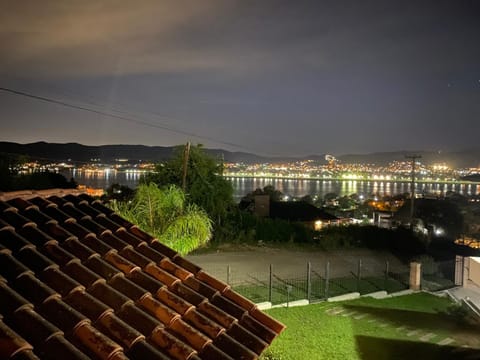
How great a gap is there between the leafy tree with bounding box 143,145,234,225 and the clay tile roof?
1723 centimetres

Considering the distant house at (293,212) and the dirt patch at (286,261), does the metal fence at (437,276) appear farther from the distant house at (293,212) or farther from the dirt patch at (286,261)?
the distant house at (293,212)

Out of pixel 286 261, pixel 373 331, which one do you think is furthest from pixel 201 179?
pixel 373 331

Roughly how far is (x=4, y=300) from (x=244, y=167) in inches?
2892

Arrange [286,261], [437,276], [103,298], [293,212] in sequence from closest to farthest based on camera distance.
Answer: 1. [103,298]
2. [437,276]
3. [286,261]
4. [293,212]

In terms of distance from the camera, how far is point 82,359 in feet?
7.82

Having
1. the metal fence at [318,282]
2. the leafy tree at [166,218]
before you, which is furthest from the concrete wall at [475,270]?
the leafy tree at [166,218]

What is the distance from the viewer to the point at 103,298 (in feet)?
10.3

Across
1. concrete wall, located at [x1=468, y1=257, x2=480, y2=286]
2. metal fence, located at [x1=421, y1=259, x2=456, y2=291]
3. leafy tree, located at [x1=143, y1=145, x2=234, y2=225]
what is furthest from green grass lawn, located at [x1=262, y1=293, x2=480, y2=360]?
leafy tree, located at [x1=143, y1=145, x2=234, y2=225]

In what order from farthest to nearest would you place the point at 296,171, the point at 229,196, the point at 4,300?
the point at 296,171
the point at 229,196
the point at 4,300

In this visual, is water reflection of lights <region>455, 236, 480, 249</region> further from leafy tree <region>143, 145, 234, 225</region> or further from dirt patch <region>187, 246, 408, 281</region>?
leafy tree <region>143, 145, 234, 225</region>

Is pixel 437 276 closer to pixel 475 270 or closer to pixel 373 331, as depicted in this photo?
pixel 373 331

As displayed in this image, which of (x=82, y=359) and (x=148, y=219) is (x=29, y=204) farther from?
(x=148, y=219)

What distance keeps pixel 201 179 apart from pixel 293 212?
863 inches

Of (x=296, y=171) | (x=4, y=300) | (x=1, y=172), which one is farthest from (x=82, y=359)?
(x=296, y=171)
